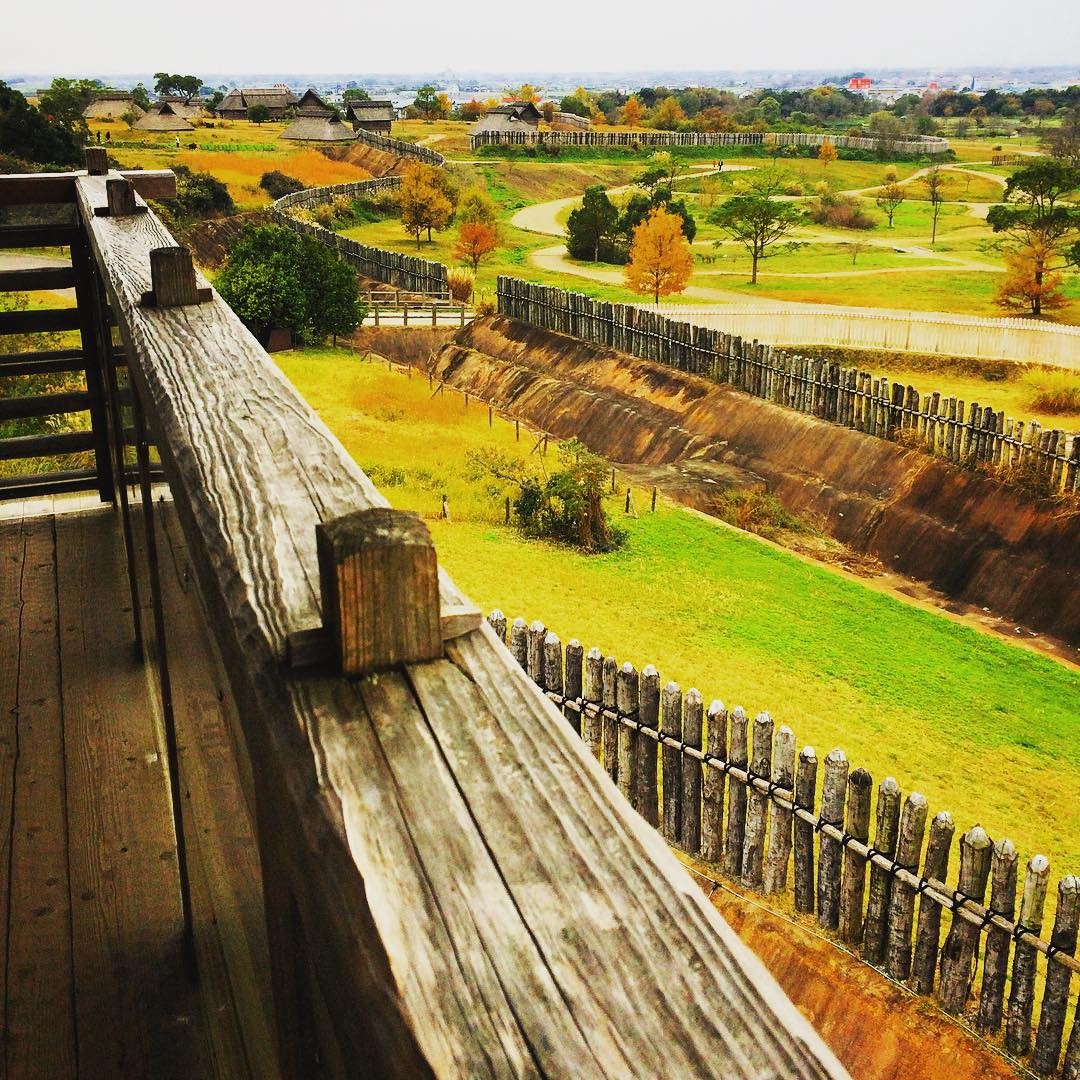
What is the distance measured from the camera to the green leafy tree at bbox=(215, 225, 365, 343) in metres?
28.0

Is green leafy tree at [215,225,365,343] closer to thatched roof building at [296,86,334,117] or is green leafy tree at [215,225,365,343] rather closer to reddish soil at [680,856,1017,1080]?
reddish soil at [680,856,1017,1080]

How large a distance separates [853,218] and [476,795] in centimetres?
6292

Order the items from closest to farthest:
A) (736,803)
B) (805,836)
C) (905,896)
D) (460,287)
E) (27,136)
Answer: (905,896) < (805,836) < (736,803) < (460,287) < (27,136)

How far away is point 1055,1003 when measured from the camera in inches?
250

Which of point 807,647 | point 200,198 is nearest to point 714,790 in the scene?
point 807,647

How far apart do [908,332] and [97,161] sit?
2724 centimetres

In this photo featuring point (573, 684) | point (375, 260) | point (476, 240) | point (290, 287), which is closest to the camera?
point (573, 684)

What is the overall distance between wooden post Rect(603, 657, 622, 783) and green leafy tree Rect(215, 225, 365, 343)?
71.8 ft

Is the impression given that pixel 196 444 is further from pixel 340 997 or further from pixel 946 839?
pixel 946 839

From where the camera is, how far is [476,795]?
1.10m

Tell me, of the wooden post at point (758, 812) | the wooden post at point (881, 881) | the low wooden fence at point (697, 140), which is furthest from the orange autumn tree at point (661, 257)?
the low wooden fence at point (697, 140)

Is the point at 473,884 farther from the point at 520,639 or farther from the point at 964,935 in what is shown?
the point at 520,639

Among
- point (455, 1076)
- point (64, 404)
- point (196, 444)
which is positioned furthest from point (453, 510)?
point (455, 1076)

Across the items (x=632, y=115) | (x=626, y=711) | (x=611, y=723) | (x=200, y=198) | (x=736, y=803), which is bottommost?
(x=736, y=803)
